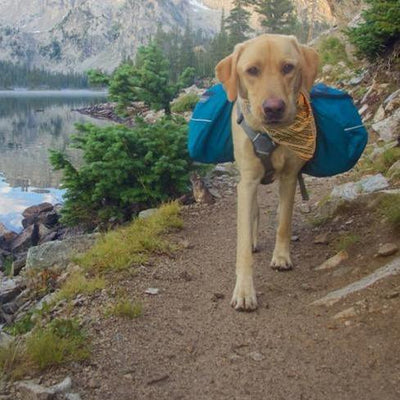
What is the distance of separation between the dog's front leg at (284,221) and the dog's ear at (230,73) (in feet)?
3.08

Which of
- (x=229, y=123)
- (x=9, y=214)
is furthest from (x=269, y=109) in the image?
(x=9, y=214)

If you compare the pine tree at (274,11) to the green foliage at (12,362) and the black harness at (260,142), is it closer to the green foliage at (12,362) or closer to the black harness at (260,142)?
the black harness at (260,142)

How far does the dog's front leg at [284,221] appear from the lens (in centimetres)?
479

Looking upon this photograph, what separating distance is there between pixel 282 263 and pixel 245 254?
0.79 meters

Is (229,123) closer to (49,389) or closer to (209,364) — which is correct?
(209,364)

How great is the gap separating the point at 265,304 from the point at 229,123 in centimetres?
186

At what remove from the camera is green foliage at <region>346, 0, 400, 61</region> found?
9.26m

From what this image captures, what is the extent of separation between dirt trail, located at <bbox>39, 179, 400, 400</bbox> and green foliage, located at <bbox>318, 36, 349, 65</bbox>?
13134 mm

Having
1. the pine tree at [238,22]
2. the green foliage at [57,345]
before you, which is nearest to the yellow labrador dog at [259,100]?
the green foliage at [57,345]

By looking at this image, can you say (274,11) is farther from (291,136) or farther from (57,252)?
(291,136)

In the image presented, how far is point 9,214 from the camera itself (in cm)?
1533

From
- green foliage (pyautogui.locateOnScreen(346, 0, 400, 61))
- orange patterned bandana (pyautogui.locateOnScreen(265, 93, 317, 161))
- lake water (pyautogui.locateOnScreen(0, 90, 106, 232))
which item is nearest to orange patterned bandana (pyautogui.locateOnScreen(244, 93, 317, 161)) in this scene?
orange patterned bandana (pyautogui.locateOnScreen(265, 93, 317, 161))

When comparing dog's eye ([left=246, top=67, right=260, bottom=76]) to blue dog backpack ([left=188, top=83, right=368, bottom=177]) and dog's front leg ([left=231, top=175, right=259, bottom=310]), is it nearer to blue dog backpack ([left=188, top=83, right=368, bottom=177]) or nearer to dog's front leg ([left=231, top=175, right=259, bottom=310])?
dog's front leg ([left=231, top=175, right=259, bottom=310])

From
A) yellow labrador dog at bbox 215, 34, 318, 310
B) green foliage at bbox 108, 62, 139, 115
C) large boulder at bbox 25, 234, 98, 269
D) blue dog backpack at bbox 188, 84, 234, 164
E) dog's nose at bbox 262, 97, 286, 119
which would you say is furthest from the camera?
green foliage at bbox 108, 62, 139, 115
